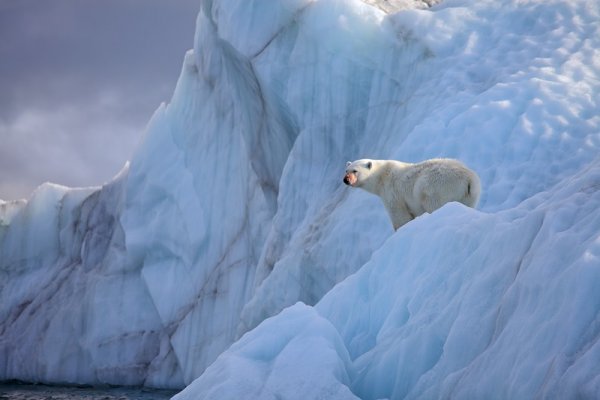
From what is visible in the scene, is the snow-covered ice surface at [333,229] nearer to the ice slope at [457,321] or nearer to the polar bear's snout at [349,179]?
the ice slope at [457,321]

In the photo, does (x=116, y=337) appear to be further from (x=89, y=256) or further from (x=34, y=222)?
(x=34, y=222)

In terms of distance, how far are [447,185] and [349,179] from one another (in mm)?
1237

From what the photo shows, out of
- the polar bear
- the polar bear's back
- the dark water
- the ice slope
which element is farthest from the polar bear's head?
the dark water

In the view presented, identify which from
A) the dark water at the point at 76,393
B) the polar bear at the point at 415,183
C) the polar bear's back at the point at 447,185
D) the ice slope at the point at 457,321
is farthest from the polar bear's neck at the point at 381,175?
the dark water at the point at 76,393

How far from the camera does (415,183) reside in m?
6.41

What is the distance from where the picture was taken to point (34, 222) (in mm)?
17109

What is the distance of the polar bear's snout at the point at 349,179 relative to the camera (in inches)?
279

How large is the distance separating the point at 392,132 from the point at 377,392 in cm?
639

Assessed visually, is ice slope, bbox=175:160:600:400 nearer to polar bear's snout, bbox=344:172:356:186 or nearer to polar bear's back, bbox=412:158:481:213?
polar bear's back, bbox=412:158:481:213

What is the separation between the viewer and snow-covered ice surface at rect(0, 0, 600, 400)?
2.93m

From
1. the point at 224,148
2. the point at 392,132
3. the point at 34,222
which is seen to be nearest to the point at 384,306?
the point at 392,132

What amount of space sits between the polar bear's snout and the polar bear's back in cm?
95

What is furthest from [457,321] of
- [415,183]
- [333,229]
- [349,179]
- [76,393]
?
[76,393]

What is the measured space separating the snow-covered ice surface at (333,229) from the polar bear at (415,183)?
1.14 meters
